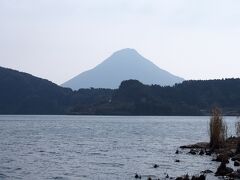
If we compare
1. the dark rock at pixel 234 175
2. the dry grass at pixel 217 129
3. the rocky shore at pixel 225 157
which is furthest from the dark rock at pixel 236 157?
the dark rock at pixel 234 175

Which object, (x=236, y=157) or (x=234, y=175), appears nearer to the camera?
(x=234, y=175)

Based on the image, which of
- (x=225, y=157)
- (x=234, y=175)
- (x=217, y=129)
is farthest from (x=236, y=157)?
(x=234, y=175)

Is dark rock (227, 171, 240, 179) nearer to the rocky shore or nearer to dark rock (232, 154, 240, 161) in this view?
the rocky shore

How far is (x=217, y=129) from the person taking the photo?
57938mm

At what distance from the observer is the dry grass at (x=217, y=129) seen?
5725 cm

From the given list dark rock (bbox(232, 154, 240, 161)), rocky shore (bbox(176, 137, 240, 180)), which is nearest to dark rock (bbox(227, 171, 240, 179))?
rocky shore (bbox(176, 137, 240, 180))

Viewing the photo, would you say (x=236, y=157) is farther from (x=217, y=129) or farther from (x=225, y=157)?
(x=217, y=129)

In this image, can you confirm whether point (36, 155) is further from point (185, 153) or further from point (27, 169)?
point (185, 153)

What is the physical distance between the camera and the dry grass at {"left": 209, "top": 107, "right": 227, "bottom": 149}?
57.2 meters

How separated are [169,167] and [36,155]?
2018 cm

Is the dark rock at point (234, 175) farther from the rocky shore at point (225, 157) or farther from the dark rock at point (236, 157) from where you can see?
the dark rock at point (236, 157)

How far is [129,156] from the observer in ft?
196

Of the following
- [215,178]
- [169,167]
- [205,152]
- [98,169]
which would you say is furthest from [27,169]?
[205,152]

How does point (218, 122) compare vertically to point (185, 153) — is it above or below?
above
